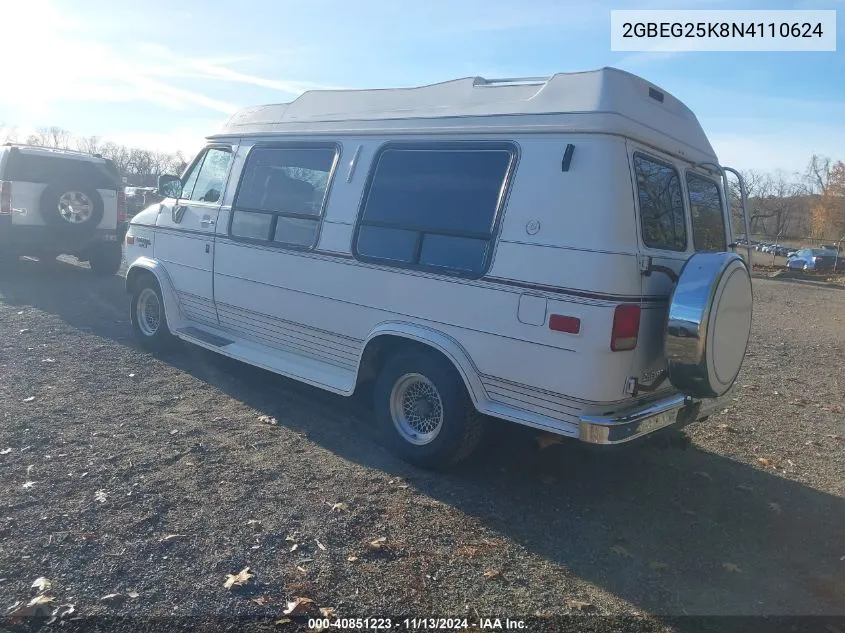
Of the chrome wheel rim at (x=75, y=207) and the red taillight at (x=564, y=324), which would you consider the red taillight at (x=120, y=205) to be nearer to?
the chrome wheel rim at (x=75, y=207)

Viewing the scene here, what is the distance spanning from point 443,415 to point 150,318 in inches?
176

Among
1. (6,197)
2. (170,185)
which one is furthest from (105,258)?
(170,185)

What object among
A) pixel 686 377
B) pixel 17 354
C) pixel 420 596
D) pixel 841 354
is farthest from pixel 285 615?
pixel 841 354

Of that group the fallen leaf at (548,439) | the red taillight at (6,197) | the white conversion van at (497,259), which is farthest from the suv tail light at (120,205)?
the fallen leaf at (548,439)

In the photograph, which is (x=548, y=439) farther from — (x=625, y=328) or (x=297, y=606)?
(x=297, y=606)

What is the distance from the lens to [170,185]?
735 cm

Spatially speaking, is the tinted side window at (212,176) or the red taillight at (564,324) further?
the tinted side window at (212,176)

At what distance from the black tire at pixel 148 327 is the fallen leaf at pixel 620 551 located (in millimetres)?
5144

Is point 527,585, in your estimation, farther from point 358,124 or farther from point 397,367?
point 358,124

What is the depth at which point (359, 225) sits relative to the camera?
5371mm

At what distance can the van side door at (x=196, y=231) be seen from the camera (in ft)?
22.2

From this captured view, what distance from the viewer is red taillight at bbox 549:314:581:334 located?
4121 millimetres

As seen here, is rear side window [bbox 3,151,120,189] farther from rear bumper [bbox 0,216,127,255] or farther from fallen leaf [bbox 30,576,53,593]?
fallen leaf [bbox 30,576,53,593]

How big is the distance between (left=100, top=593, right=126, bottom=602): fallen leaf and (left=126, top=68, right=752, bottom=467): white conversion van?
2230mm
